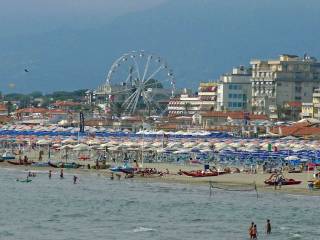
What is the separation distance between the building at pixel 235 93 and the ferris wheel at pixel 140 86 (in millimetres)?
6978

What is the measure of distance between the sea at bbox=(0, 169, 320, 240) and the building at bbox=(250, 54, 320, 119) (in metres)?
86.3

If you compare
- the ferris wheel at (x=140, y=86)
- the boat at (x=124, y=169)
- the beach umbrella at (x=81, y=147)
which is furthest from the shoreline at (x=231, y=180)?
the ferris wheel at (x=140, y=86)

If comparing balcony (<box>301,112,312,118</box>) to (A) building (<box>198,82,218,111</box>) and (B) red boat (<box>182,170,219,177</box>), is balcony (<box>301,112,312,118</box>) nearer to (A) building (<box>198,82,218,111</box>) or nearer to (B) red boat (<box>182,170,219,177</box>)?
(A) building (<box>198,82,218,111</box>)

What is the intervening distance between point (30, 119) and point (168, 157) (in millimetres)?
68807

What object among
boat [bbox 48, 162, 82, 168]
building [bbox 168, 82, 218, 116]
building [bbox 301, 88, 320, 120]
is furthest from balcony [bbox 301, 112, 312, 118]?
boat [bbox 48, 162, 82, 168]

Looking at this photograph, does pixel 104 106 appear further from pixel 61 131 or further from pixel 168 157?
pixel 168 157

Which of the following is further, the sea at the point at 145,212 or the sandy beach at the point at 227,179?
the sandy beach at the point at 227,179

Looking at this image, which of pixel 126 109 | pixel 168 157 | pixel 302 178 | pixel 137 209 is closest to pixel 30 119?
pixel 126 109

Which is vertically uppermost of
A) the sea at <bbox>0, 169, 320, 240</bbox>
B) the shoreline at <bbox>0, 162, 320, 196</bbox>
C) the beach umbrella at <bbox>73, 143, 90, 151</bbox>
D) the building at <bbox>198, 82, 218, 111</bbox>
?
the building at <bbox>198, 82, 218, 111</bbox>

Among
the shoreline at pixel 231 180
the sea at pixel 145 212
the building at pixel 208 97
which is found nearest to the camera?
the sea at pixel 145 212

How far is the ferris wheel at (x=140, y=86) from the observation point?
479 ft

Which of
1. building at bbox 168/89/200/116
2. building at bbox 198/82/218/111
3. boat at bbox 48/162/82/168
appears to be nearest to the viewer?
boat at bbox 48/162/82/168

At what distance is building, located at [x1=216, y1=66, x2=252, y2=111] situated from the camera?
547ft

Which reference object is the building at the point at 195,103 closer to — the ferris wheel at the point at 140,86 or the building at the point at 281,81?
the ferris wheel at the point at 140,86
